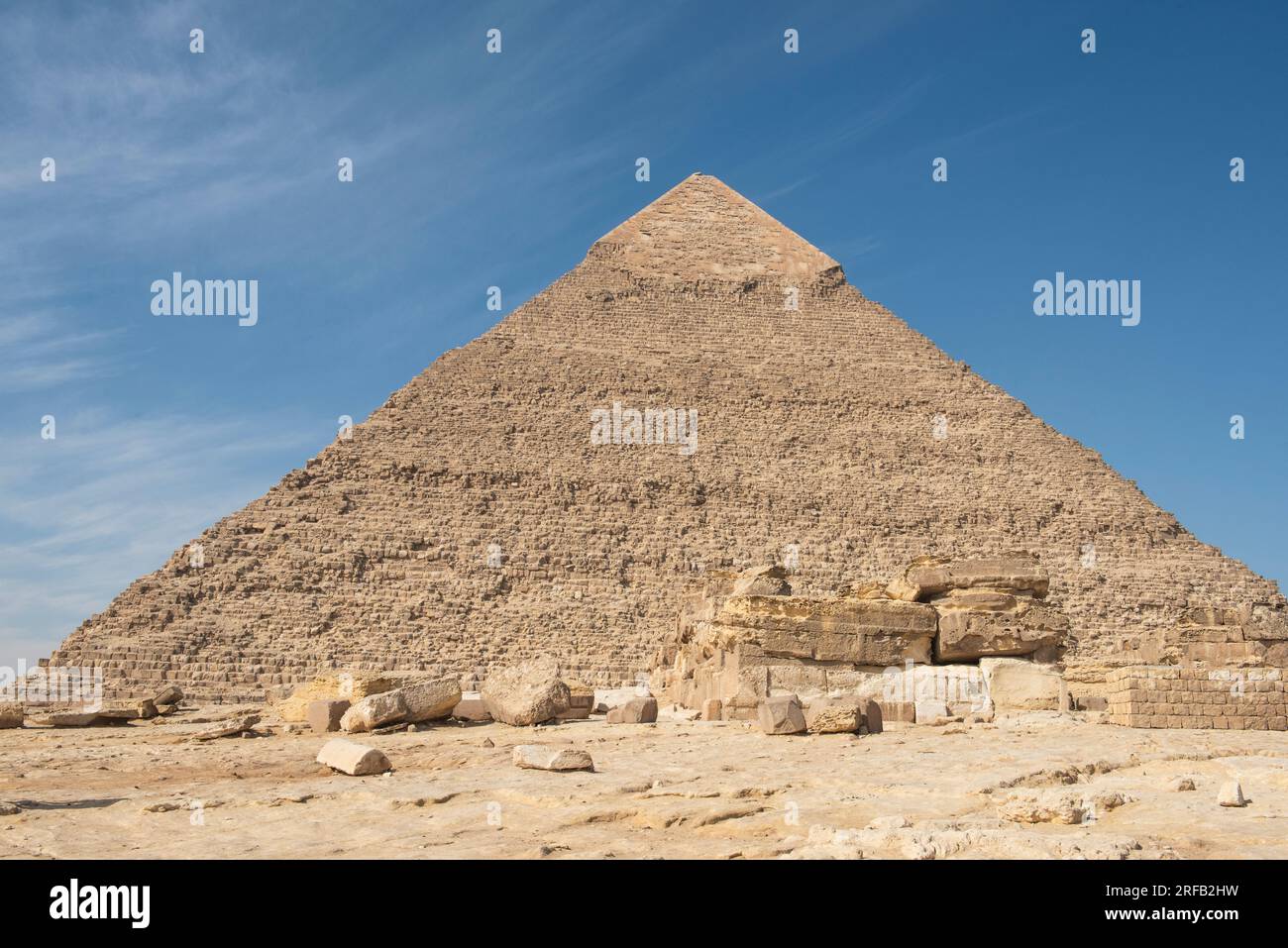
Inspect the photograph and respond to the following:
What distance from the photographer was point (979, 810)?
5074 mm

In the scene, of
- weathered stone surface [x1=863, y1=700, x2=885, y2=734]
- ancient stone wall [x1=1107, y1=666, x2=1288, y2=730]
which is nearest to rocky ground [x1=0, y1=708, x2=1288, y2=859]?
weathered stone surface [x1=863, y1=700, x2=885, y2=734]

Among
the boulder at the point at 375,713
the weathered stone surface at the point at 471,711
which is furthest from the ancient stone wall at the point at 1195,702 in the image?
the boulder at the point at 375,713

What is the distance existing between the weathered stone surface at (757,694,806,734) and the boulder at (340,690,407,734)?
9.14ft

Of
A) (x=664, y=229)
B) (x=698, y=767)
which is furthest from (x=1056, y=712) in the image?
(x=664, y=229)

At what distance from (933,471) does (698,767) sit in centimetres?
5598

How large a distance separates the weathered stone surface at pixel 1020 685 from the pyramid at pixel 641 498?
31.5 metres

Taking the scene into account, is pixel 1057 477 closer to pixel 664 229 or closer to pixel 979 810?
pixel 664 229

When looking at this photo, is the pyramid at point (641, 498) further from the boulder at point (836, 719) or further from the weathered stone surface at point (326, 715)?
the boulder at point (836, 719)

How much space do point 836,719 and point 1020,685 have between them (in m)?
2.35

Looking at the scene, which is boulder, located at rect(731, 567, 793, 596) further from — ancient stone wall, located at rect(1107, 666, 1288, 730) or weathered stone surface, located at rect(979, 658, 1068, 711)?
ancient stone wall, located at rect(1107, 666, 1288, 730)

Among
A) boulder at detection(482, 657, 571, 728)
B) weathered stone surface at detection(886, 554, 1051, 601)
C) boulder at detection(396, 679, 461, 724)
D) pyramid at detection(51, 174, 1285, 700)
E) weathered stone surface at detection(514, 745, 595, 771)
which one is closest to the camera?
weathered stone surface at detection(514, 745, 595, 771)

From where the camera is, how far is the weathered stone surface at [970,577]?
9820 mm

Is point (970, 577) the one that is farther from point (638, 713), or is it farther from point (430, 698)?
point (430, 698)

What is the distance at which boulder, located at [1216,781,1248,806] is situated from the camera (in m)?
5.07
